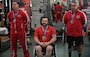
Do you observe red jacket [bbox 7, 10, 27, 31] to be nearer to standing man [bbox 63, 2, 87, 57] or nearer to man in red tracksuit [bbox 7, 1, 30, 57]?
man in red tracksuit [bbox 7, 1, 30, 57]

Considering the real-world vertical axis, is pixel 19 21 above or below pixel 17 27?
above

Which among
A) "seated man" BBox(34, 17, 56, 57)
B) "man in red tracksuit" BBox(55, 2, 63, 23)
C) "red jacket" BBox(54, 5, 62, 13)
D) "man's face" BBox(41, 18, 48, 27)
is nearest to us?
"seated man" BBox(34, 17, 56, 57)

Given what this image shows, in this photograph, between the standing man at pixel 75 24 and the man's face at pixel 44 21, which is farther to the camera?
the standing man at pixel 75 24

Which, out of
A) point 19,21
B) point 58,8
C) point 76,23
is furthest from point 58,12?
point 19,21

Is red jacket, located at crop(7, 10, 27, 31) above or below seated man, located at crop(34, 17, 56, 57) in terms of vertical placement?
above

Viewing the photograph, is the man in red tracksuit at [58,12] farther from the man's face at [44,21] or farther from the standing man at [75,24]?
the man's face at [44,21]

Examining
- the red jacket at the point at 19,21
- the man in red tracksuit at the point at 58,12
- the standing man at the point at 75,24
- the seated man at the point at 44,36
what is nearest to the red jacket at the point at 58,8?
the man in red tracksuit at the point at 58,12

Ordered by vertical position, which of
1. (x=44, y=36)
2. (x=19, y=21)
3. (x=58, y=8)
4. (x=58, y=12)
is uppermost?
(x=58, y=8)

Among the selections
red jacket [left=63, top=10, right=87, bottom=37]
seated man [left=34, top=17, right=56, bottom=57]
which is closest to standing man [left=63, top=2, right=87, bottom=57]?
red jacket [left=63, top=10, right=87, bottom=37]

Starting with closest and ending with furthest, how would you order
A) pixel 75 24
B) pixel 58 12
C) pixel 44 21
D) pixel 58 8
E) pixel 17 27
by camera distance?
1. pixel 44 21
2. pixel 17 27
3. pixel 75 24
4. pixel 58 12
5. pixel 58 8

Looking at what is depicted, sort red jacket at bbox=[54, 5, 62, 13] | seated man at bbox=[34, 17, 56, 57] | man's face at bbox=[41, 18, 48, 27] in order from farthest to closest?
red jacket at bbox=[54, 5, 62, 13]
man's face at bbox=[41, 18, 48, 27]
seated man at bbox=[34, 17, 56, 57]

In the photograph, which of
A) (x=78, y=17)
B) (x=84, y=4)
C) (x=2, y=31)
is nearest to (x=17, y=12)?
(x=78, y=17)

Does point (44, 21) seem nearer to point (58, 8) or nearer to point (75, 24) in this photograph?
point (75, 24)

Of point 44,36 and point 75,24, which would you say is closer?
point 44,36
